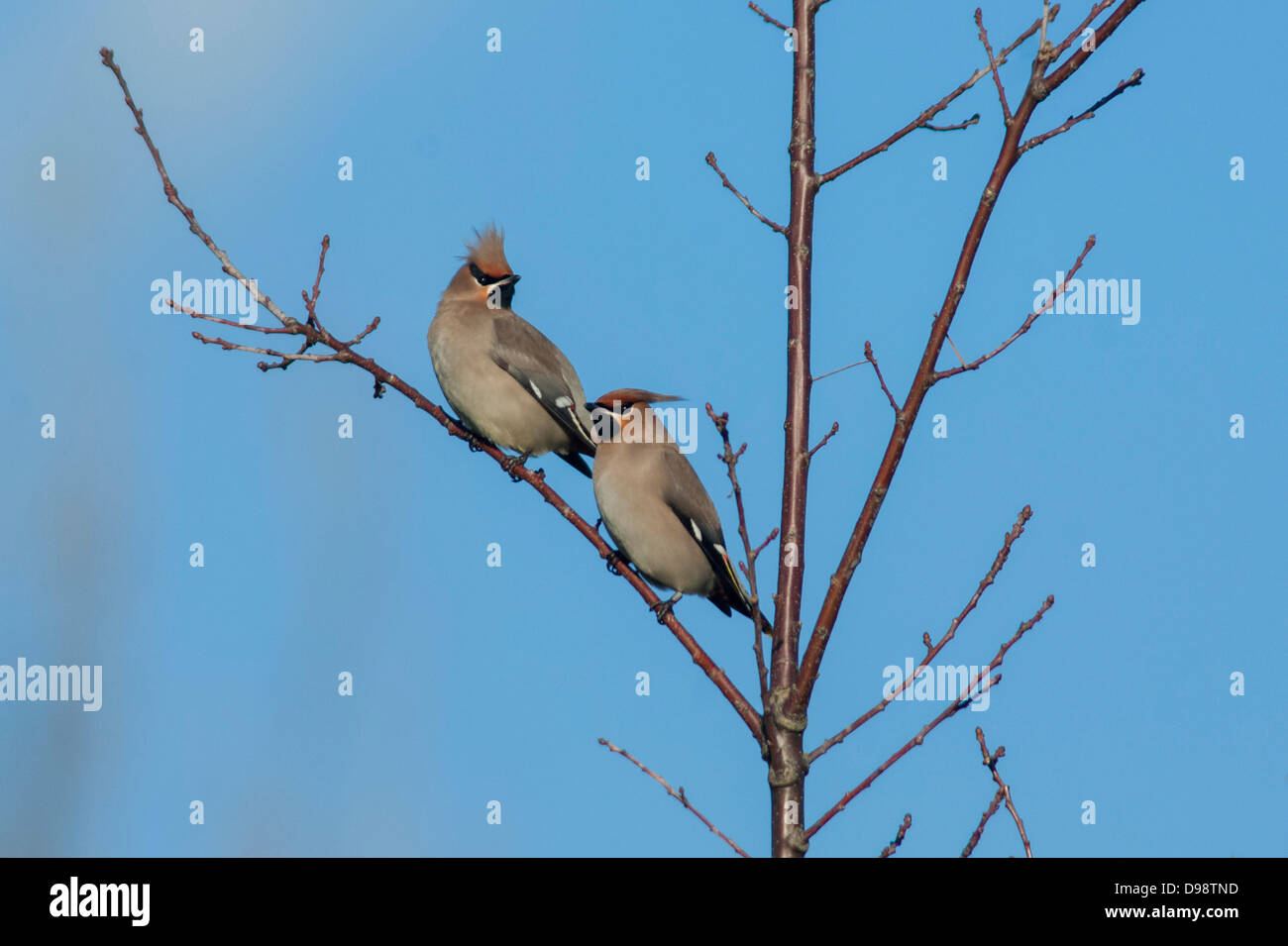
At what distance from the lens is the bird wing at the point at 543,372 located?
6895 mm

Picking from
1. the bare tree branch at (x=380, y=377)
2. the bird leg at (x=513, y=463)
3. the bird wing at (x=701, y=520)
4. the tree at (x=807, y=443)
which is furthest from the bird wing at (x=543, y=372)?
the tree at (x=807, y=443)

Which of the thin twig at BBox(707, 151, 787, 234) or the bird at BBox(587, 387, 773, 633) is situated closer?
the thin twig at BBox(707, 151, 787, 234)

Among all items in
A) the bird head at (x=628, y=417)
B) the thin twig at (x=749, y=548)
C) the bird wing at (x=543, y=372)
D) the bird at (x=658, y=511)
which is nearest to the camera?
the thin twig at (x=749, y=548)

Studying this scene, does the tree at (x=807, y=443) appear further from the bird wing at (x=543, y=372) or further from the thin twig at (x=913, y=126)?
the bird wing at (x=543, y=372)

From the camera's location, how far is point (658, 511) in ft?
20.2

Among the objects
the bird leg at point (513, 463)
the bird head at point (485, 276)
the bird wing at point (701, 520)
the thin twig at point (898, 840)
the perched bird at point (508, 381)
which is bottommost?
the thin twig at point (898, 840)

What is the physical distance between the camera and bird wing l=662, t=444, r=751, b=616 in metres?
6.13

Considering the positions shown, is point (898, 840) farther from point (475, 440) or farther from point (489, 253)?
point (489, 253)

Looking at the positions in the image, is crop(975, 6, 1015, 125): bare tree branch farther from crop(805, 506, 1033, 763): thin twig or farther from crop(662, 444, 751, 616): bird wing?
crop(662, 444, 751, 616): bird wing

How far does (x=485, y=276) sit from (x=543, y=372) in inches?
34.9

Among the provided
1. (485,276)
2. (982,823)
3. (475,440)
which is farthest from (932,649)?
(485,276)

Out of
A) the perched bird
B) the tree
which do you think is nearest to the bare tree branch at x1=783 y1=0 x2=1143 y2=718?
the tree
